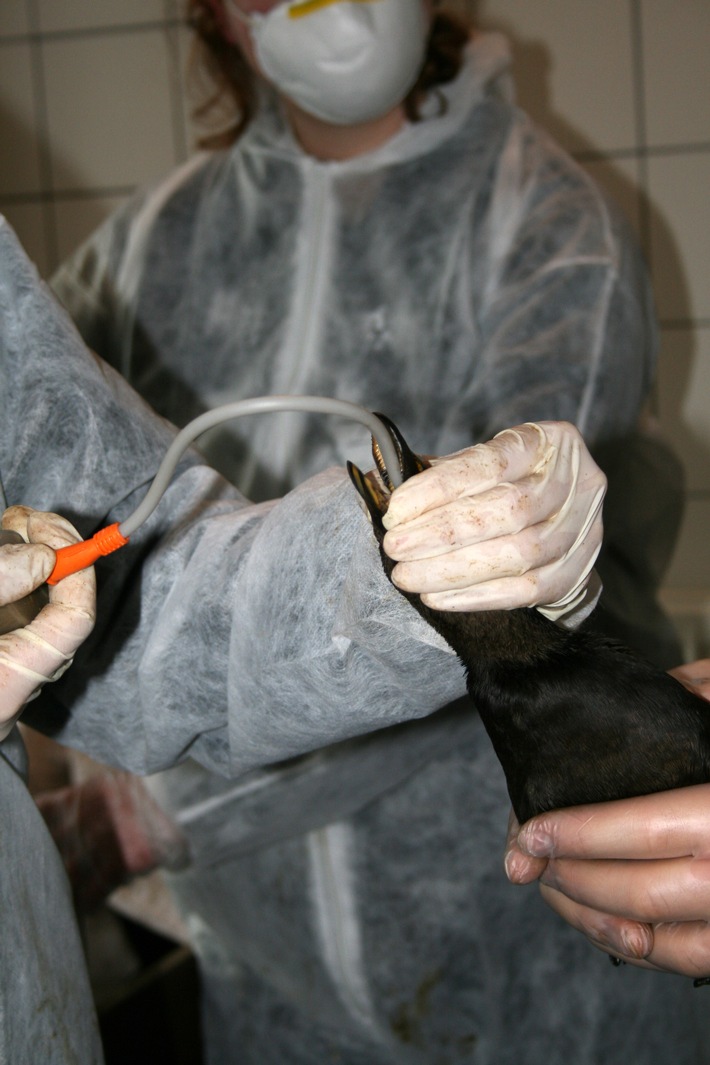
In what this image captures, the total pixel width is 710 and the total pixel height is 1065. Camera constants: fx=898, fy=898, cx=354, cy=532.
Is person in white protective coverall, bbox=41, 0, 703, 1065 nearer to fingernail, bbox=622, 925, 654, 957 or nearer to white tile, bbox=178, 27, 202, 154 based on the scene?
fingernail, bbox=622, 925, 654, 957

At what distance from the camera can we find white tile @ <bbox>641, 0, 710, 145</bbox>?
5.91 feet

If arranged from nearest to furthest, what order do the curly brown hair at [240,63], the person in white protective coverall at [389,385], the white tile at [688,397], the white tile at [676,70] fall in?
the person in white protective coverall at [389,385] < the curly brown hair at [240,63] < the white tile at [676,70] < the white tile at [688,397]

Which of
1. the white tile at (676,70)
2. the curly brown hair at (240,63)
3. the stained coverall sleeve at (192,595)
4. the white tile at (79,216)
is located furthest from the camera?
the white tile at (79,216)

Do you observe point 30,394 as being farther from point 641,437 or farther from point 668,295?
point 668,295

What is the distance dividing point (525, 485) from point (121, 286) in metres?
0.88

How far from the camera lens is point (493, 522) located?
18.6 inches

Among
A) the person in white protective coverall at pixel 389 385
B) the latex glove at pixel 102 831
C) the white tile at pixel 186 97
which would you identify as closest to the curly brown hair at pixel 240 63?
the person in white protective coverall at pixel 389 385

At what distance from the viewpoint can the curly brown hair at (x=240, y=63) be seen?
116 cm

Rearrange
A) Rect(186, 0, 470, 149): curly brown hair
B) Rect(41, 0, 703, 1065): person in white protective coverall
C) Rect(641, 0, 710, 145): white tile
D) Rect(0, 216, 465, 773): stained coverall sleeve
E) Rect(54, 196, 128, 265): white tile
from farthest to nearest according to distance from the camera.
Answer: Rect(54, 196, 128, 265): white tile → Rect(641, 0, 710, 145): white tile → Rect(186, 0, 470, 149): curly brown hair → Rect(41, 0, 703, 1065): person in white protective coverall → Rect(0, 216, 465, 773): stained coverall sleeve

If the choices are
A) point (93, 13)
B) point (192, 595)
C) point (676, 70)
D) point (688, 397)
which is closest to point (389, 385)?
point (192, 595)

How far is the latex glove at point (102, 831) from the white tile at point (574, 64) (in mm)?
1549

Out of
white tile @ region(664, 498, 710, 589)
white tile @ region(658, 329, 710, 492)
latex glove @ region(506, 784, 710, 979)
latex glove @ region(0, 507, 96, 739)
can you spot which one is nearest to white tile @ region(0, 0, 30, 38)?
white tile @ region(658, 329, 710, 492)

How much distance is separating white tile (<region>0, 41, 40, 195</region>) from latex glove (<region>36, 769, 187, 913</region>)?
1.44m

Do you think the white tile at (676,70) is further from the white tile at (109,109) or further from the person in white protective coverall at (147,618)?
the person in white protective coverall at (147,618)
